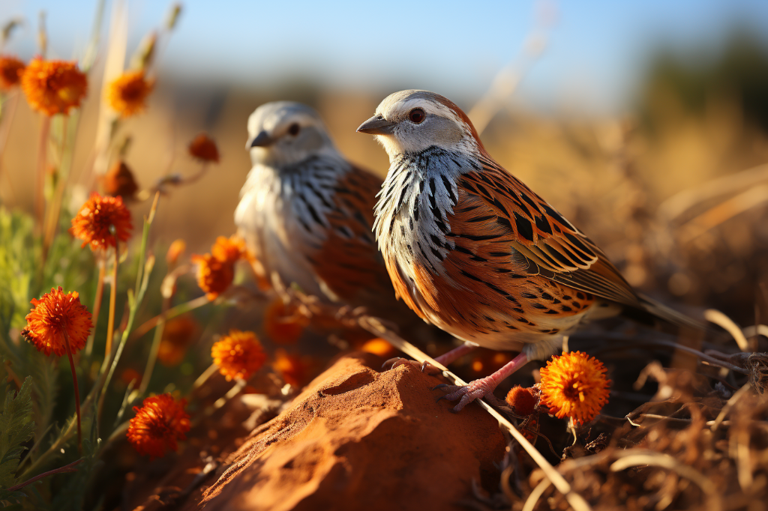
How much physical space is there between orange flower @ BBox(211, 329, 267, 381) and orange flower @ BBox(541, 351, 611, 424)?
160 centimetres

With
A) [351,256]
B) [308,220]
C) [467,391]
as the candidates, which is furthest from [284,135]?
[467,391]

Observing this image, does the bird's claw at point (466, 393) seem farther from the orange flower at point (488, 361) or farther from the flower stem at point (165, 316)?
the flower stem at point (165, 316)

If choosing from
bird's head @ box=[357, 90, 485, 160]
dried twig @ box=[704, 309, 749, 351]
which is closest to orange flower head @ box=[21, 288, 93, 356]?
bird's head @ box=[357, 90, 485, 160]

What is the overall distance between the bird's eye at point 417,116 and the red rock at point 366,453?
1.41 meters

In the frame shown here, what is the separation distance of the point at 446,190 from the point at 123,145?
2352mm

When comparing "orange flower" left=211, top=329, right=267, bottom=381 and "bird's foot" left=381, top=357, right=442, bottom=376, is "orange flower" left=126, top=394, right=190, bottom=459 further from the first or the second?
"bird's foot" left=381, top=357, right=442, bottom=376

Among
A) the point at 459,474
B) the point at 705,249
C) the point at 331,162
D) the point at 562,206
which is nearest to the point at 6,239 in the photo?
the point at 331,162

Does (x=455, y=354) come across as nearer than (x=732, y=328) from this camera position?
Yes

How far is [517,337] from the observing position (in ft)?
9.41

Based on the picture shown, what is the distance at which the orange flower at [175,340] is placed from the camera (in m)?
3.55

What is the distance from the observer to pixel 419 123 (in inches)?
119

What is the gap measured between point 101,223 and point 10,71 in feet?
4.81

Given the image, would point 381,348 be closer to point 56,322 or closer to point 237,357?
point 237,357

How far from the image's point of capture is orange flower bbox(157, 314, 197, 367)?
11.6ft
